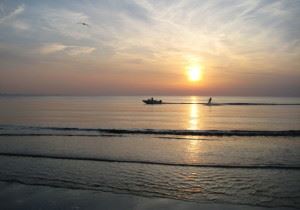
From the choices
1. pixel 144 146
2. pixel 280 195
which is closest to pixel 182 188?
pixel 280 195

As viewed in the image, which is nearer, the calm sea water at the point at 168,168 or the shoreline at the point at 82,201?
the shoreline at the point at 82,201

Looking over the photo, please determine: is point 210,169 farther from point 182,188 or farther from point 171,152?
point 171,152

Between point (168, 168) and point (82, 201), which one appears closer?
point (82, 201)

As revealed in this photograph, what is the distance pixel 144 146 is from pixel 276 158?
25.4 feet

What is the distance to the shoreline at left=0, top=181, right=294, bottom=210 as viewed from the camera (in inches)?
291

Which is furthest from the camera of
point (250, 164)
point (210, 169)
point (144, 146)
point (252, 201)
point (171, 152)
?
point (144, 146)

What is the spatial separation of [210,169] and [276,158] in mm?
4062

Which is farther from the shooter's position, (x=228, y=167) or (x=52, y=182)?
(x=228, y=167)

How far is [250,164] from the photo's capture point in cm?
1252

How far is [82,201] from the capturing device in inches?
306

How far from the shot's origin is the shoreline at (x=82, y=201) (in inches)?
291

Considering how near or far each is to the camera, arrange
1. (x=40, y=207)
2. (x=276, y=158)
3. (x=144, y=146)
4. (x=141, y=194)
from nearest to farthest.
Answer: (x=40, y=207) → (x=141, y=194) → (x=276, y=158) → (x=144, y=146)

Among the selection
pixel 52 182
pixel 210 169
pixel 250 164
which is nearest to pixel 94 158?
pixel 52 182

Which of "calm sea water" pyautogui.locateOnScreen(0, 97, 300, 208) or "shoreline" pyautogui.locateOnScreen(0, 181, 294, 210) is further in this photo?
"calm sea water" pyautogui.locateOnScreen(0, 97, 300, 208)
